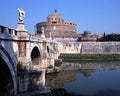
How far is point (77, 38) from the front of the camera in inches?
2264

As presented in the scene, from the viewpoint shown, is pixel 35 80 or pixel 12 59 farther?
pixel 35 80

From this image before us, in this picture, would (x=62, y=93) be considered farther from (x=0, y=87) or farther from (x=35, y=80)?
(x=0, y=87)

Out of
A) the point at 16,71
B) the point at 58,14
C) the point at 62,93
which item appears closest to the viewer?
the point at 16,71

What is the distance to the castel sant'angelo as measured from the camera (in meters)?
56.3

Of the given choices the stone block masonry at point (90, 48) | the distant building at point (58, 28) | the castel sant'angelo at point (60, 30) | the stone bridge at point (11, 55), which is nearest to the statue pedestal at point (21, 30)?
the stone bridge at point (11, 55)

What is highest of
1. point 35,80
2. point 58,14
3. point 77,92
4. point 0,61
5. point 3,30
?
point 58,14

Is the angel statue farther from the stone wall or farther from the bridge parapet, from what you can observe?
the stone wall

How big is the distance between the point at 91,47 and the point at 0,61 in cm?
3655

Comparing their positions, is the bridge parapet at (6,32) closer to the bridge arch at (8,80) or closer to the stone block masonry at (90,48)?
the bridge arch at (8,80)

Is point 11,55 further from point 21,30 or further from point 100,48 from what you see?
point 100,48

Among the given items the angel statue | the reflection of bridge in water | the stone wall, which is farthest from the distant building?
the angel statue

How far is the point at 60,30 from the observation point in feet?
191

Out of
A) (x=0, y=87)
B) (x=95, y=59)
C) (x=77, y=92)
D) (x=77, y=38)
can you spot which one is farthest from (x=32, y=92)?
(x=77, y=38)

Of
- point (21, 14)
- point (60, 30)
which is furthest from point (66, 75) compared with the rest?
point (60, 30)
